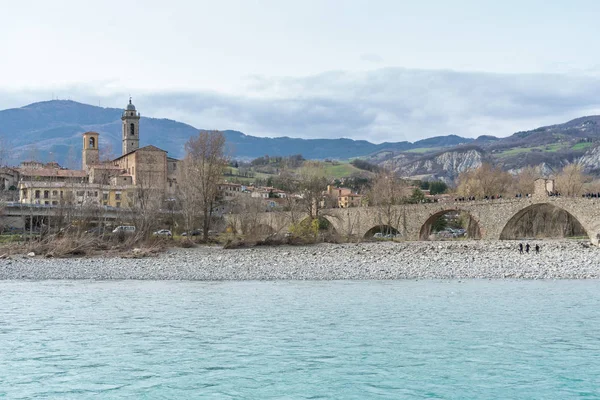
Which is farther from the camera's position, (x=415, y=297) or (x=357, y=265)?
(x=357, y=265)

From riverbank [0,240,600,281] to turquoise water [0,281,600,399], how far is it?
17.4 ft

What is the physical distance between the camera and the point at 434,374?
1045 cm

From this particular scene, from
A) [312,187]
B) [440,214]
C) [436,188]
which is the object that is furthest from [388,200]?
[436,188]

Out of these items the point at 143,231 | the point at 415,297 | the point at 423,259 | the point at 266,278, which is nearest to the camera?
the point at 415,297

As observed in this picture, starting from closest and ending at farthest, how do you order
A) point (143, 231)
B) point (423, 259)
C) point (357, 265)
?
point (357, 265) → point (423, 259) → point (143, 231)

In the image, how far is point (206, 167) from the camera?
43.8 m

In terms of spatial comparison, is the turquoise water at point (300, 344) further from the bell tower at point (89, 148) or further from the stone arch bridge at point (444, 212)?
the bell tower at point (89, 148)

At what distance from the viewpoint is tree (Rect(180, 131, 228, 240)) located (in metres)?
43.8

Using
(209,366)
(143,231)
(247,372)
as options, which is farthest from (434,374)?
(143,231)

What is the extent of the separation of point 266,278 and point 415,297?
23.9 feet

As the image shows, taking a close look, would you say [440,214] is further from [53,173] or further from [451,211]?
[53,173]

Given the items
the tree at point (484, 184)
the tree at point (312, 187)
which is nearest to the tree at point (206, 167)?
the tree at point (312, 187)

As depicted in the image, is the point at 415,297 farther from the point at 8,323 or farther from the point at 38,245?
the point at 38,245

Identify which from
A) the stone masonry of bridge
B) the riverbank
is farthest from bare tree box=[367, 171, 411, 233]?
the riverbank
